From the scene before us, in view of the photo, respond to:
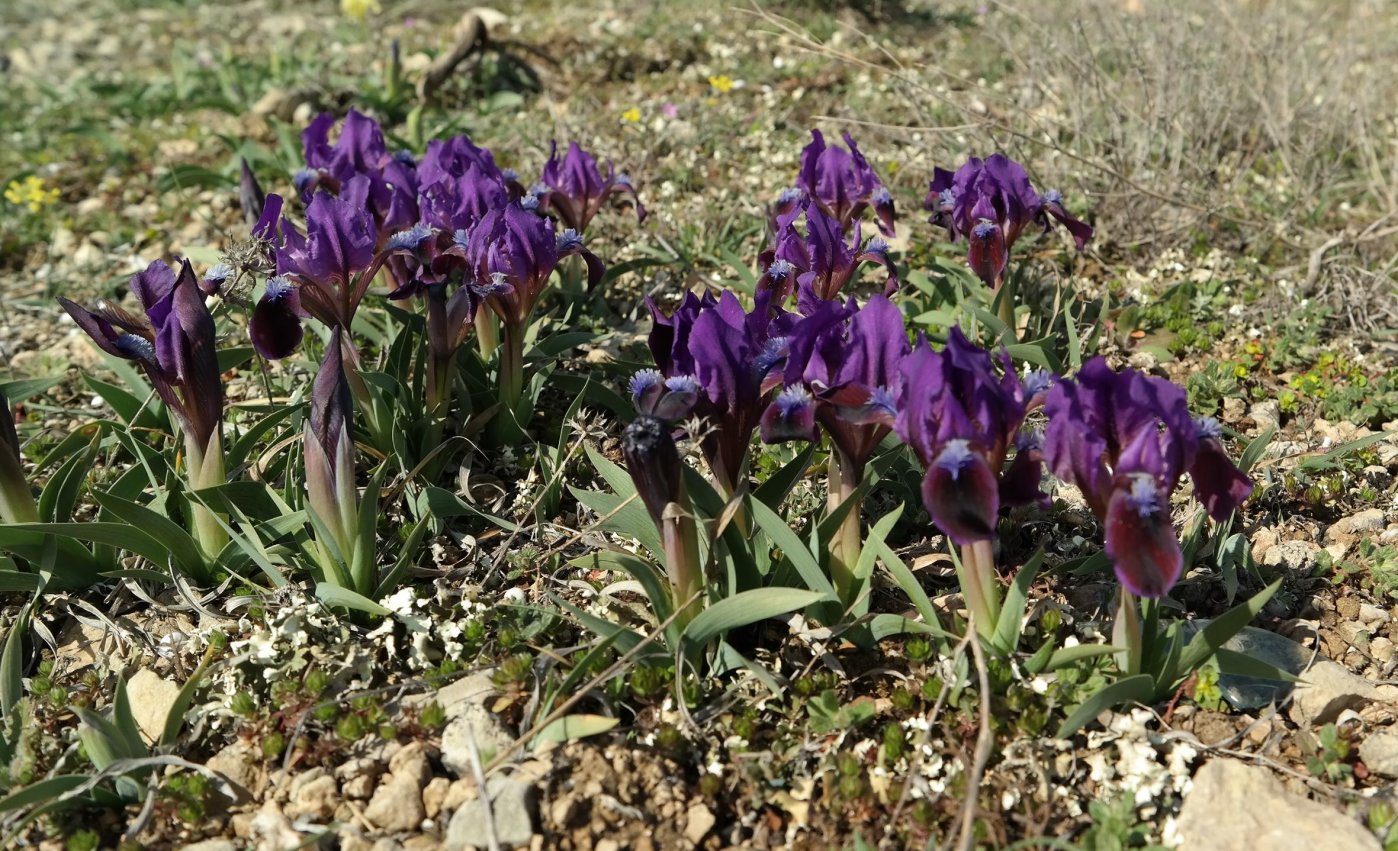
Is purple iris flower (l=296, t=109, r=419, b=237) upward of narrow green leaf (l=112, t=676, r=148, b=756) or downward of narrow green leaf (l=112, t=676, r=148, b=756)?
upward

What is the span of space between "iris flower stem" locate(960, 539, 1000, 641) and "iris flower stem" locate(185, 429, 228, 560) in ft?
7.08

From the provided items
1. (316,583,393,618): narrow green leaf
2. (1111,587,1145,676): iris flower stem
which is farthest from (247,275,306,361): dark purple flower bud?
(1111,587,1145,676): iris flower stem

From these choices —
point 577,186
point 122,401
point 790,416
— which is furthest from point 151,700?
point 577,186

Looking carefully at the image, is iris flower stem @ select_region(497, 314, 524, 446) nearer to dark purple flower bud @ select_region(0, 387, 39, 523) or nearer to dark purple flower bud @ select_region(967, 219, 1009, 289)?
dark purple flower bud @ select_region(0, 387, 39, 523)

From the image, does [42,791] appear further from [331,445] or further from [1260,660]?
[1260,660]

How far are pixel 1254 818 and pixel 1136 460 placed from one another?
0.89 m

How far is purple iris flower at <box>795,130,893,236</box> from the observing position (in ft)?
13.7

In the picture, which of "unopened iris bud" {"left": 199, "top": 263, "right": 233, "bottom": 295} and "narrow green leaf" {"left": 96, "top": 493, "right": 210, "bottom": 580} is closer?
"narrow green leaf" {"left": 96, "top": 493, "right": 210, "bottom": 580}

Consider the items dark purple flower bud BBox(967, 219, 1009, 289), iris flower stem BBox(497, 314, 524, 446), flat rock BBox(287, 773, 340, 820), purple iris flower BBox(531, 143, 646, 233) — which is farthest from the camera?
purple iris flower BBox(531, 143, 646, 233)

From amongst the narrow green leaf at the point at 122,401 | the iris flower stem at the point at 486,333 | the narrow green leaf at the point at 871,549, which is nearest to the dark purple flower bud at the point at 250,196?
the narrow green leaf at the point at 122,401

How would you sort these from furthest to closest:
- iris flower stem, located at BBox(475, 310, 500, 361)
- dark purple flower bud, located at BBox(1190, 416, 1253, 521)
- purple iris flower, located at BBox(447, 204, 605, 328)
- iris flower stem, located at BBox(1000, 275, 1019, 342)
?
iris flower stem, located at BBox(1000, 275, 1019, 342) < iris flower stem, located at BBox(475, 310, 500, 361) < purple iris flower, located at BBox(447, 204, 605, 328) < dark purple flower bud, located at BBox(1190, 416, 1253, 521)

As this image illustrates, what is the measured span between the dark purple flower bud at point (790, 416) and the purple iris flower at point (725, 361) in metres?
0.15

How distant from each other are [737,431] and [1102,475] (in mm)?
911

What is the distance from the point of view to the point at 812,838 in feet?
8.23
